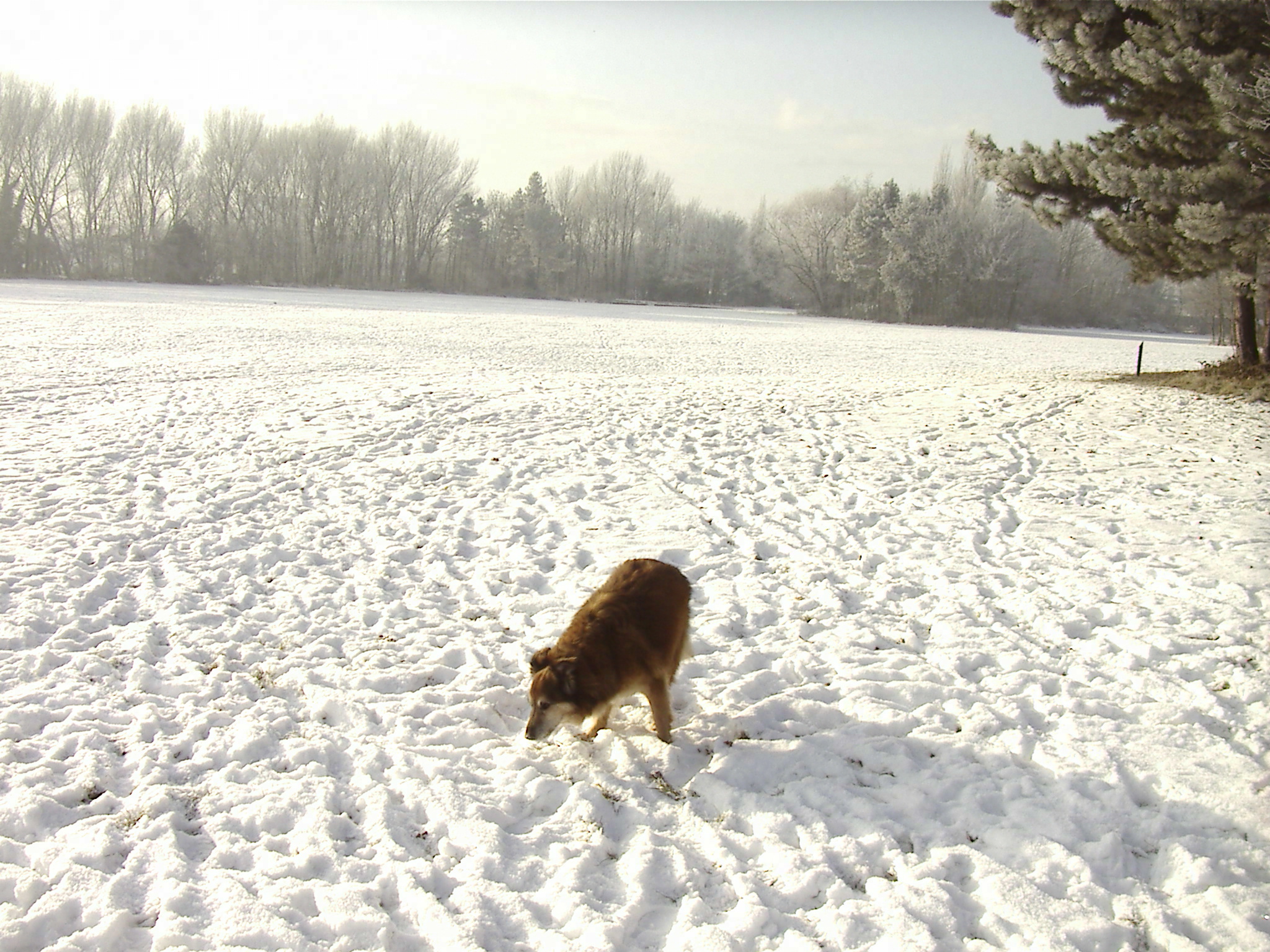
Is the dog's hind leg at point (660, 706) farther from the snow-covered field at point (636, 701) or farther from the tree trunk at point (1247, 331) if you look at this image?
the tree trunk at point (1247, 331)

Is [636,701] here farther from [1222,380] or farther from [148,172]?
[148,172]

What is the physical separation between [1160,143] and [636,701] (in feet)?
52.8

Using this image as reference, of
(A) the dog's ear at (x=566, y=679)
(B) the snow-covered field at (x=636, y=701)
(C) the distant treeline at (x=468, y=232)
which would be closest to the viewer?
(B) the snow-covered field at (x=636, y=701)

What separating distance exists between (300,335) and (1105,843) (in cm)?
2454

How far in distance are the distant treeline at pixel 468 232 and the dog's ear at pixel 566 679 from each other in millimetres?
60785

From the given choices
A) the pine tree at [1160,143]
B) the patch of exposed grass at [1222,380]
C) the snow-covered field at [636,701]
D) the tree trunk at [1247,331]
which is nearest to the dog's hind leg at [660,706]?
the snow-covered field at [636,701]

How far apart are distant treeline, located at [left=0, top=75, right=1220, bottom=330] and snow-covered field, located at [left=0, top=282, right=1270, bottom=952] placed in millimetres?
55518

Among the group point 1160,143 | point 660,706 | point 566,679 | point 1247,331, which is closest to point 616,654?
point 566,679

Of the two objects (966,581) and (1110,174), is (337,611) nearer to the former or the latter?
(966,581)

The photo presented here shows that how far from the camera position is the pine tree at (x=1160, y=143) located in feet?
40.3

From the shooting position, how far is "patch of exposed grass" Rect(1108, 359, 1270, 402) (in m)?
16.1

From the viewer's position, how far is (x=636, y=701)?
198 inches

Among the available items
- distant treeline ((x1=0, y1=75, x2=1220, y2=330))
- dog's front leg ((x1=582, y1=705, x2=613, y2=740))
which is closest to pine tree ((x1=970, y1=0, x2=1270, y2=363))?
dog's front leg ((x1=582, y1=705, x2=613, y2=740))

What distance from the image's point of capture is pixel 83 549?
22.4ft
